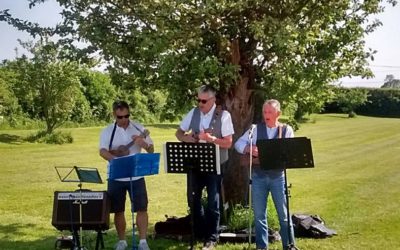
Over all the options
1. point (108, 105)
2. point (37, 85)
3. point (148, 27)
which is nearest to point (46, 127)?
point (37, 85)

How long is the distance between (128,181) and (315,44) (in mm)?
3472

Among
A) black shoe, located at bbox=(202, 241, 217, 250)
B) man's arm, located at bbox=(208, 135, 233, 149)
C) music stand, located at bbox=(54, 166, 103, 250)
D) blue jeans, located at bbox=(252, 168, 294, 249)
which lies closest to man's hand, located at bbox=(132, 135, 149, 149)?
music stand, located at bbox=(54, 166, 103, 250)

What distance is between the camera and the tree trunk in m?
8.57

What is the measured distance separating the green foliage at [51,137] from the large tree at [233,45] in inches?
684

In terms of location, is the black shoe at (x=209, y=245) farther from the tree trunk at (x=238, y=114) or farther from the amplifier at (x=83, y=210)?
the tree trunk at (x=238, y=114)

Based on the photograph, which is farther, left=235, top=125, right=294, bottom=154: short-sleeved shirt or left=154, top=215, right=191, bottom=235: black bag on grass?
left=154, top=215, right=191, bottom=235: black bag on grass

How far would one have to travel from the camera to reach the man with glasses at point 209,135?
6.88 m

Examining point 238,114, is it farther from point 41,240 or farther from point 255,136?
point 41,240

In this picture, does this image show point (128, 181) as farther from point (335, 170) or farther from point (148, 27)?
point (335, 170)

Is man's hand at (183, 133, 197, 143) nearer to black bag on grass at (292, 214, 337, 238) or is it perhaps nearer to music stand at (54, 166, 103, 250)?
music stand at (54, 166, 103, 250)

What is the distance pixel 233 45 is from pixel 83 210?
10.8 feet

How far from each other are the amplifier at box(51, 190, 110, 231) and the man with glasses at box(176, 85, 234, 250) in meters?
1.08

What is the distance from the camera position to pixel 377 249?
7746mm

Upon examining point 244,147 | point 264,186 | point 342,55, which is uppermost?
point 342,55
